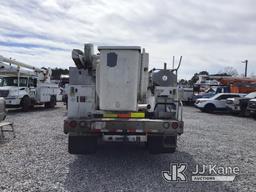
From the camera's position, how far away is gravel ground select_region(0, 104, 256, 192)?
4887 millimetres

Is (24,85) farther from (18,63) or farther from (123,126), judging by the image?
(123,126)

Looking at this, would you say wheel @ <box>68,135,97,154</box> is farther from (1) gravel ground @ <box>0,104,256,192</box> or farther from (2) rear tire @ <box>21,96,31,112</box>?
(2) rear tire @ <box>21,96,31,112</box>

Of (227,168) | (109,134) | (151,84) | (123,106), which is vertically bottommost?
(227,168)

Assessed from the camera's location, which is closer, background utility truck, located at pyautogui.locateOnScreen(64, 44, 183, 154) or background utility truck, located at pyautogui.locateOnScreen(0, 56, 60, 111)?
background utility truck, located at pyautogui.locateOnScreen(64, 44, 183, 154)

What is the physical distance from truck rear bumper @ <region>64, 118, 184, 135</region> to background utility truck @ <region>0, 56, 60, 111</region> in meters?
11.6

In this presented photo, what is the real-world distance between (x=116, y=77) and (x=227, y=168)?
3081 millimetres

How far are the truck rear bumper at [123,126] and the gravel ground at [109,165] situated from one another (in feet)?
2.57

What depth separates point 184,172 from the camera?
5.79m

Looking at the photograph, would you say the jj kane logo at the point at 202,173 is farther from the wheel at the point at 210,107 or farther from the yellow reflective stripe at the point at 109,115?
the wheel at the point at 210,107

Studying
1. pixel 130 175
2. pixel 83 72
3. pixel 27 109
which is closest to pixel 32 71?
pixel 27 109

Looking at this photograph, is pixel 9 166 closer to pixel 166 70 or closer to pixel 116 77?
pixel 116 77

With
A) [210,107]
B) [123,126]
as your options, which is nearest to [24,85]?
[210,107]

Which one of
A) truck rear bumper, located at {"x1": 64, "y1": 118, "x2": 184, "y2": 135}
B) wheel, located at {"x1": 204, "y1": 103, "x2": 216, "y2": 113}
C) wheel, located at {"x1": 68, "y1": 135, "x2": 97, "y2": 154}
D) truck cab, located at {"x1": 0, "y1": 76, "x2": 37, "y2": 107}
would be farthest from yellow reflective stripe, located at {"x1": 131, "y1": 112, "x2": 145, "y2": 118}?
wheel, located at {"x1": 204, "y1": 103, "x2": 216, "y2": 113}

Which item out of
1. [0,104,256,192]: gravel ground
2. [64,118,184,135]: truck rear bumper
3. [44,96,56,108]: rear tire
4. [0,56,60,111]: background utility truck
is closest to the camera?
[0,104,256,192]: gravel ground
